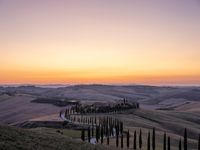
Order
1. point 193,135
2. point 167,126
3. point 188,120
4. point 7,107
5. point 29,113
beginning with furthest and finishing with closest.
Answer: point 7,107 < point 29,113 < point 188,120 < point 167,126 < point 193,135

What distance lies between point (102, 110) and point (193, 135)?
2079 centimetres

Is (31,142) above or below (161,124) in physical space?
above

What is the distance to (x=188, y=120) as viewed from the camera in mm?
107312

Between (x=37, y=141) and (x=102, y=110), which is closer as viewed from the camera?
(x=37, y=141)

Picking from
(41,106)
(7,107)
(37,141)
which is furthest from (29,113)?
(37,141)

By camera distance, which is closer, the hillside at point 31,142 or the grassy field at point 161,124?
the hillside at point 31,142

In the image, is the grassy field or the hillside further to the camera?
the grassy field

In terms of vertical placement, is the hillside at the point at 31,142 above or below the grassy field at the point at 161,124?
above

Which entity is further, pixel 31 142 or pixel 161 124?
pixel 161 124

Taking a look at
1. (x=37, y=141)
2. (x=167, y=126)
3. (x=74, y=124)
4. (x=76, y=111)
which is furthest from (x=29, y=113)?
(x=37, y=141)

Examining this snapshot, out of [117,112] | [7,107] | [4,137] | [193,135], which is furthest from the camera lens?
[7,107]

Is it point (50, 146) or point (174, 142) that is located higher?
point (50, 146)

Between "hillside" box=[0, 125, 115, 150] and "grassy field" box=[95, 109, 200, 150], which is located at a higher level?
"hillside" box=[0, 125, 115, 150]

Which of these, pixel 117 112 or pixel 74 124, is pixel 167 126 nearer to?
pixel 117 112
